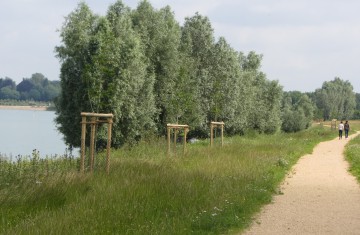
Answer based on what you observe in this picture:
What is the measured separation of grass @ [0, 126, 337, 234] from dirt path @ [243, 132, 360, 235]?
14.7 inches

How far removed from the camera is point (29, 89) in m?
171

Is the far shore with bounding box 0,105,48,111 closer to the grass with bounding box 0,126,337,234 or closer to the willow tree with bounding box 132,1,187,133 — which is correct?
the willow tree with bounding box 132,1,187,133

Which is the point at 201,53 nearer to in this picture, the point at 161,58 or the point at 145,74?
the point at 161,58

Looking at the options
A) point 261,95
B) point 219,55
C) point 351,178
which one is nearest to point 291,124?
point 261,95

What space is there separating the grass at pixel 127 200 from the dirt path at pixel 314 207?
1.23 feet

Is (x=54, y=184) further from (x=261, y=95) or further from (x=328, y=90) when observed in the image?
(x=328, y=90)

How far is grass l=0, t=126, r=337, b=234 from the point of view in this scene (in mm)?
7070

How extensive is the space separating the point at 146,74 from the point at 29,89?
149714mm

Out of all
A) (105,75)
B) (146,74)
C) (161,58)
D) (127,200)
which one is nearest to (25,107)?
(161,58)

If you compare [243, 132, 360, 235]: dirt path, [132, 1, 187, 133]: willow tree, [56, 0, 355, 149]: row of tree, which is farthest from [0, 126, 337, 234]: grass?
[132, 1, 187, 133]: willow tree

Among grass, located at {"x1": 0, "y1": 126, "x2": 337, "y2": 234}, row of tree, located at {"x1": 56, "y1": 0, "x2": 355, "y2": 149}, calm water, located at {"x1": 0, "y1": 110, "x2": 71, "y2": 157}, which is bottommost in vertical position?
calm water, located at {"x1": 0, "y1": 110, "x2": 71, "y2": 157}

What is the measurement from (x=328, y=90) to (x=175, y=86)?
91.1m

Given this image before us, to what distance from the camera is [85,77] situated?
2672 centimetres

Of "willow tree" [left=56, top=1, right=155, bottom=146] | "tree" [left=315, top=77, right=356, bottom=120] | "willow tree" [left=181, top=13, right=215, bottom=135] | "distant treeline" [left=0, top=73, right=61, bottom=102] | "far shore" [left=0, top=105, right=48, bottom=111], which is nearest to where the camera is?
"willow tree" [left=56, top=1, right=155, bottom=146]
